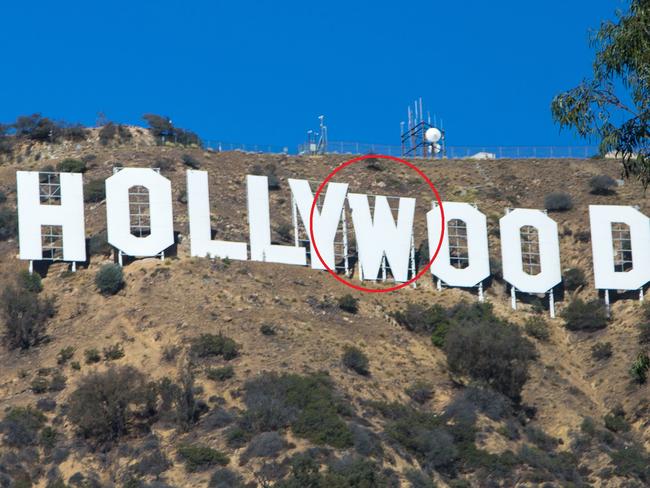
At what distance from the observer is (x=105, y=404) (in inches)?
2309

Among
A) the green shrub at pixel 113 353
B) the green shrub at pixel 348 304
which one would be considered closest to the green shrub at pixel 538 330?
the green shrub at pixel 348 304

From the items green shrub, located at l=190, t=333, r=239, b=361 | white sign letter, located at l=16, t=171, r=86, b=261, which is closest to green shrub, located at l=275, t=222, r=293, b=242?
white sign letter, located at l=16, t=171, r=86, b=261

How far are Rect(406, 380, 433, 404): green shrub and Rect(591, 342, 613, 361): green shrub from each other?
9088 mm

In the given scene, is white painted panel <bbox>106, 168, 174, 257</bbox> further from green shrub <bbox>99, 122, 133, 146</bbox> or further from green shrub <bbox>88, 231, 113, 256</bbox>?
green shrub <bbox>99, 122, 133, 146</bbox>

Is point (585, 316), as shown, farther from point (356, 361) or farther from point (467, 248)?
point (356, 361)

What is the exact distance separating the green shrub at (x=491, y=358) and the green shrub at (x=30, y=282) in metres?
18.5

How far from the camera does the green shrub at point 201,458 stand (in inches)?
2197

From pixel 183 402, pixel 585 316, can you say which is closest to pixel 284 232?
pixel 585 316

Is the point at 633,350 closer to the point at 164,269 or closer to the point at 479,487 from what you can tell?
the point at 479,487

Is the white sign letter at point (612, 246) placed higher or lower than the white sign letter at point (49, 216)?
lower

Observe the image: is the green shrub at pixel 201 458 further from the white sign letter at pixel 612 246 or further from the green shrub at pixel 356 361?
the white sign letter at pixel 612 246

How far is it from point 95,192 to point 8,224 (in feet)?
15.7

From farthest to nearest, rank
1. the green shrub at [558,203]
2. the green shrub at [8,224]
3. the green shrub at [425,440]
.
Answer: the green shrub at [558,203] < the green shrub at [8,224] < the green shrub at [425,440]

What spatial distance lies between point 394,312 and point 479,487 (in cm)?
1438
